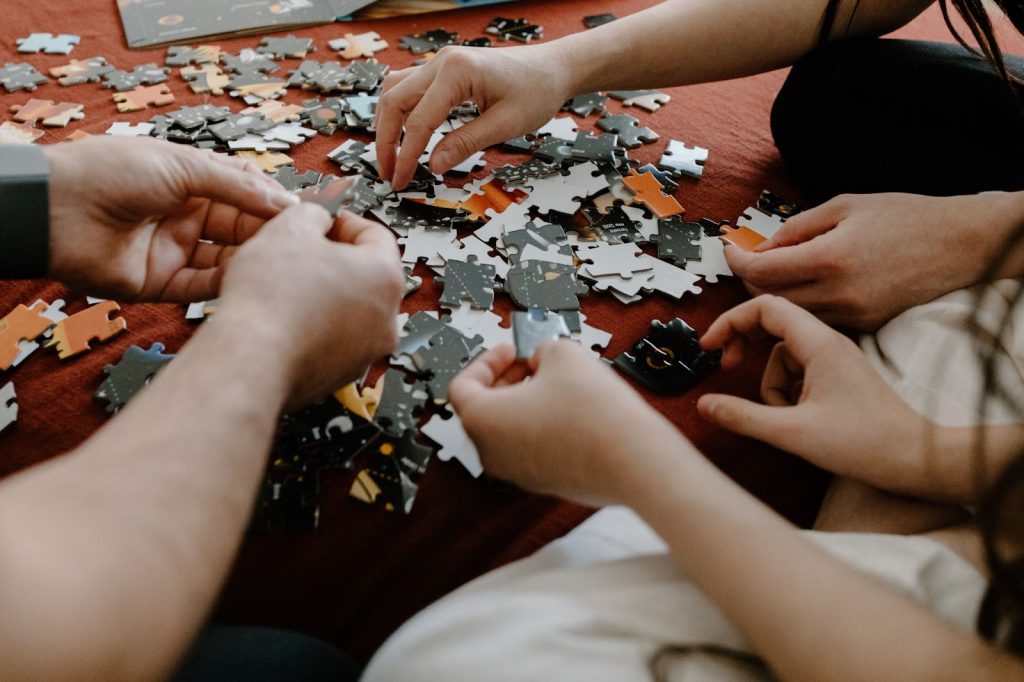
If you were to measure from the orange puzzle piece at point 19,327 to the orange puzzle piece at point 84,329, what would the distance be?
0.03 metres

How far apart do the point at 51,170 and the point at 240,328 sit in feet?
1.29

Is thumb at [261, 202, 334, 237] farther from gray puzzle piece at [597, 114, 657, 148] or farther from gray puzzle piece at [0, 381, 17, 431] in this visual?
gray puzzle piece at [597, 114, 657, 148]

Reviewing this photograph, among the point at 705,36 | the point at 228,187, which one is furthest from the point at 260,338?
the point at 705,36

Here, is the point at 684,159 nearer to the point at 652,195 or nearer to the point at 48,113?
the point at 652,195

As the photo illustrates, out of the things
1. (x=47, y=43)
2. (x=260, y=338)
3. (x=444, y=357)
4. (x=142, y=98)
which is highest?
(x=47, y=43)

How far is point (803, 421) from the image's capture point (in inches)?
30.7

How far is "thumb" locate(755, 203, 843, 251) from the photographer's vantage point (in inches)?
39.2

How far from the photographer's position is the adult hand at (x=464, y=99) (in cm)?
112

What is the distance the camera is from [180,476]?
0.58 metres

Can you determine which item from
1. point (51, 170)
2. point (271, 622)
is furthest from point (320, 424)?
point (51, 170)

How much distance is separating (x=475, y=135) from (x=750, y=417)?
725mm

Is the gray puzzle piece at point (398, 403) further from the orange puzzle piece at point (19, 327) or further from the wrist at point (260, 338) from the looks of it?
the orange puzzle piece at point (19, 327)

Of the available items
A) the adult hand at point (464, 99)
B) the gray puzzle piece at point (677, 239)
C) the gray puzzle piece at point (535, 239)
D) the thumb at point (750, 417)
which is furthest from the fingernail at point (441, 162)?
the thumb at point (750, 417)

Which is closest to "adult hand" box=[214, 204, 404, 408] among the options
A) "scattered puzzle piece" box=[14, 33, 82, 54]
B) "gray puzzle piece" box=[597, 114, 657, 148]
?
"gray puzzle piece" box=[597, 114, 657, 148]
